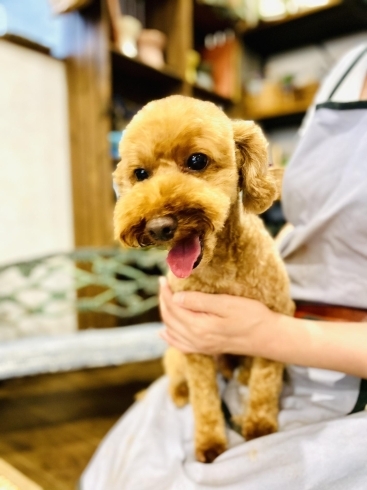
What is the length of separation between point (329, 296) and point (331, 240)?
98 mm

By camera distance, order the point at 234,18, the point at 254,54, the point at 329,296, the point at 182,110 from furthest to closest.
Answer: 1. the point at 254,54
2. the point at 234,18
3. the point at 329,296
4. the point at 182,110

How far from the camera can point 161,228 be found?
50 cm

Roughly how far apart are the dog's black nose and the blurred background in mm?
892

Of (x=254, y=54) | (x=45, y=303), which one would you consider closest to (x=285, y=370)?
(x=45, y=303)

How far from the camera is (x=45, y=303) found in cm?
160

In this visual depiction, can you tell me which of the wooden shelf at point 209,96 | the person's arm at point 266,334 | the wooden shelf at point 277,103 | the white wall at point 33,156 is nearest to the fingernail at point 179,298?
the person's arm at point 266,334

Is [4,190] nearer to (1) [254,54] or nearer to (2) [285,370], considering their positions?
(2) [285,370]

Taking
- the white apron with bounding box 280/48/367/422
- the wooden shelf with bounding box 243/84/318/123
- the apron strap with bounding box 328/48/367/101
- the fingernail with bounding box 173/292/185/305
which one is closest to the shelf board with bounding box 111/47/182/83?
the wooden shelf with bounding box 243/84/318/123

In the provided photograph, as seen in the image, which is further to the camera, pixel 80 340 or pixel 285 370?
pixel 80 340

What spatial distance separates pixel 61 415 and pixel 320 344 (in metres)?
1.06

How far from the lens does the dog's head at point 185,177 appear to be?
1.76ft

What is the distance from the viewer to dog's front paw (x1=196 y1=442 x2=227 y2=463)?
2.19 ft

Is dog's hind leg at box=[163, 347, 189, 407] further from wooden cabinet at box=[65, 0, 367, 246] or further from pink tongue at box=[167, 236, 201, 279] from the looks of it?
wooden cabinet at box=[65, 0, 367, 246]

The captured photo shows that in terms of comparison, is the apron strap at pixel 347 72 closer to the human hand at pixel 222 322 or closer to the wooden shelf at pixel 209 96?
the human hand at pixel 222 322
